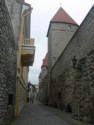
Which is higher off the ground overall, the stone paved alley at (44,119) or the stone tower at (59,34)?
the stone tower at (59,34)

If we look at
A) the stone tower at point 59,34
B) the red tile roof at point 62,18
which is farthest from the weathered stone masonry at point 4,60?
the red tile roof at point 62,18

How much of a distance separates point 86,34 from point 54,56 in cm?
2025

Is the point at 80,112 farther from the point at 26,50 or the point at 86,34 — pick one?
the point at 26,50

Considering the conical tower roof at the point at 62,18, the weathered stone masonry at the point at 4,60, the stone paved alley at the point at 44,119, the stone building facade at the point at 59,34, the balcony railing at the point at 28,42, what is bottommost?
the stone paved alley at the point at 44,119

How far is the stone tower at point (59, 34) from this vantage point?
32500 mm

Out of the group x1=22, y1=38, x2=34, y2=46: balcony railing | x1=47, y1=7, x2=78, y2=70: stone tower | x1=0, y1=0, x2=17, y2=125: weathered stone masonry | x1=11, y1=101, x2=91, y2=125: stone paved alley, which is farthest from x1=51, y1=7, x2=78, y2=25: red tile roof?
x1=0, y1=0, x2=17, y2=125: weathered stone masonry

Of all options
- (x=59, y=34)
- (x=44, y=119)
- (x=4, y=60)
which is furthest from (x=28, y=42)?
(x=59, y=34)

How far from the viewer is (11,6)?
1527 centimetres

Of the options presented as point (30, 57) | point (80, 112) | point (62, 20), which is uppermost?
point (62, 20)

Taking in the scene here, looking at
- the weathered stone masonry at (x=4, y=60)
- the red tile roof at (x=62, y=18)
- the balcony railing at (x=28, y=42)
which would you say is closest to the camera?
the weathered stone masonry at (x=4, y=60)

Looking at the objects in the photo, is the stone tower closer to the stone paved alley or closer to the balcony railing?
the balcony railing

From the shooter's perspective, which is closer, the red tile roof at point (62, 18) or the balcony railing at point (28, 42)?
the balcony railing at point (28, 42)

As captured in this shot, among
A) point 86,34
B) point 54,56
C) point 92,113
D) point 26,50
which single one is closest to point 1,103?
point 92,113

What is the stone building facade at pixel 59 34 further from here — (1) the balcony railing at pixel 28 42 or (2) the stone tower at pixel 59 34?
(1) the balcony railing at pixel 28 42
